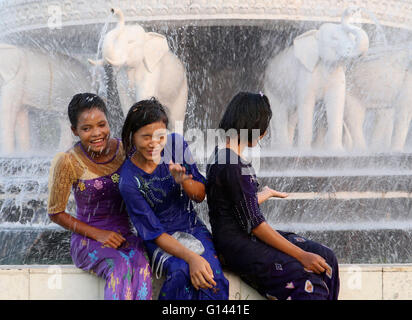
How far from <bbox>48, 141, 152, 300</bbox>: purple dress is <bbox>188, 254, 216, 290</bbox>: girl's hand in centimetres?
22

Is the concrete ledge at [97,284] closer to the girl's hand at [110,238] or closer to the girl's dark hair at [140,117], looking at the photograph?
the girl's hand at [110,238]

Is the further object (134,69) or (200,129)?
(200,129)

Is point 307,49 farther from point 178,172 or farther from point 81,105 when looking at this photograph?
point 178,172

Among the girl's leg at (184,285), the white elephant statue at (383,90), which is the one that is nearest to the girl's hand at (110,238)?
the girl's leg at (184,285)

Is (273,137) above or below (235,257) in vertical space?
above

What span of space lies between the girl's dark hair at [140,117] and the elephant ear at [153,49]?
276 centimetres

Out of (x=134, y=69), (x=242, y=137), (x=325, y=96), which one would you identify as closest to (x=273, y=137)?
(x=325, y=96)

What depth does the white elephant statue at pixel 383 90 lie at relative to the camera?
6.20 meters

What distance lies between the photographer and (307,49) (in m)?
5.40

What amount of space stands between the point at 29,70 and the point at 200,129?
194 centimetres

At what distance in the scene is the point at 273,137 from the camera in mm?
5863

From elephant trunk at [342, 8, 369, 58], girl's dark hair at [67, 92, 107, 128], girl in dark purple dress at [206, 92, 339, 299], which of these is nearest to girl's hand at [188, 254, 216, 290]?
girl in dark purple dress at [206, 92, 339, 299]

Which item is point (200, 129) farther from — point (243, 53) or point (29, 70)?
point (29, 70)
